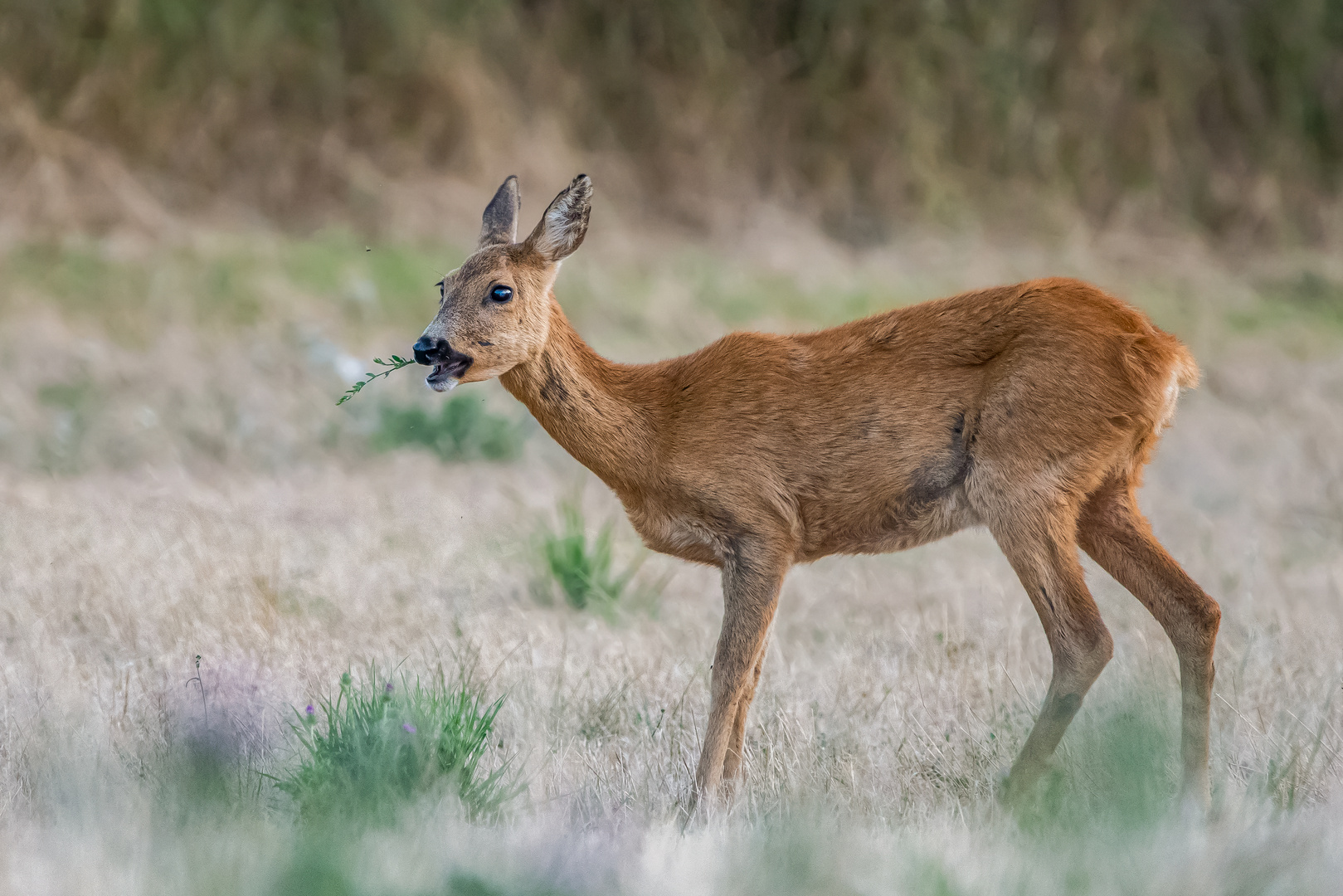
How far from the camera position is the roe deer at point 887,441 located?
4.71 meters

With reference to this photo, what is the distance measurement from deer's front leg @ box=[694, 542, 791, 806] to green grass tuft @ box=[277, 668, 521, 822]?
690 mm

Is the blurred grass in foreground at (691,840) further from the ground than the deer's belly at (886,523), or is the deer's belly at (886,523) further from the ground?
the deer's belly at (886,523)

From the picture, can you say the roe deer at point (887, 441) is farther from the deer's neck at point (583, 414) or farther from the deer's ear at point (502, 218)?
the deer's ear at point (502, 218)

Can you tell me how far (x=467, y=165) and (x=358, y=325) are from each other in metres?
4.29

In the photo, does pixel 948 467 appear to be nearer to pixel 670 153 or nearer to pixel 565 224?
pixel 565 224

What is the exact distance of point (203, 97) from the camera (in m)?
17.4

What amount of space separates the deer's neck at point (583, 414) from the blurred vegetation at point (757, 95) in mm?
12793

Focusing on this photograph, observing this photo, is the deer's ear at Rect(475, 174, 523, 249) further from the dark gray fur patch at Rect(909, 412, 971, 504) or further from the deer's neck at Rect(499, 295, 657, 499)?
the dark gray fur patch at Rect(909, 412, 971, 504)

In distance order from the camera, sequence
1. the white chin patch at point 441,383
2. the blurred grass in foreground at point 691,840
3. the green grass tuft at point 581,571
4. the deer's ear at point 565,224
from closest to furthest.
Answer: the blurred grass in foreground at point 691,840 → the white chin patch at point 441,383 → the deer's ear at point 565,224 → the green grass tuft at point 581,571

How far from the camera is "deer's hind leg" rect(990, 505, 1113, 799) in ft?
15.3

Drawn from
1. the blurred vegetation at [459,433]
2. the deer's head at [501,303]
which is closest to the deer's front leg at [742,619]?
the deer's head at [501,303]

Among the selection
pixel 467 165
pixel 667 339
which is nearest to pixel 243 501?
pixel 667 339

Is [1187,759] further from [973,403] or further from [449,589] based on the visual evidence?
[449,589]

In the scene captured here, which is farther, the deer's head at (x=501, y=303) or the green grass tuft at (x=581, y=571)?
the green grass tuft at (x=581, y=571)
